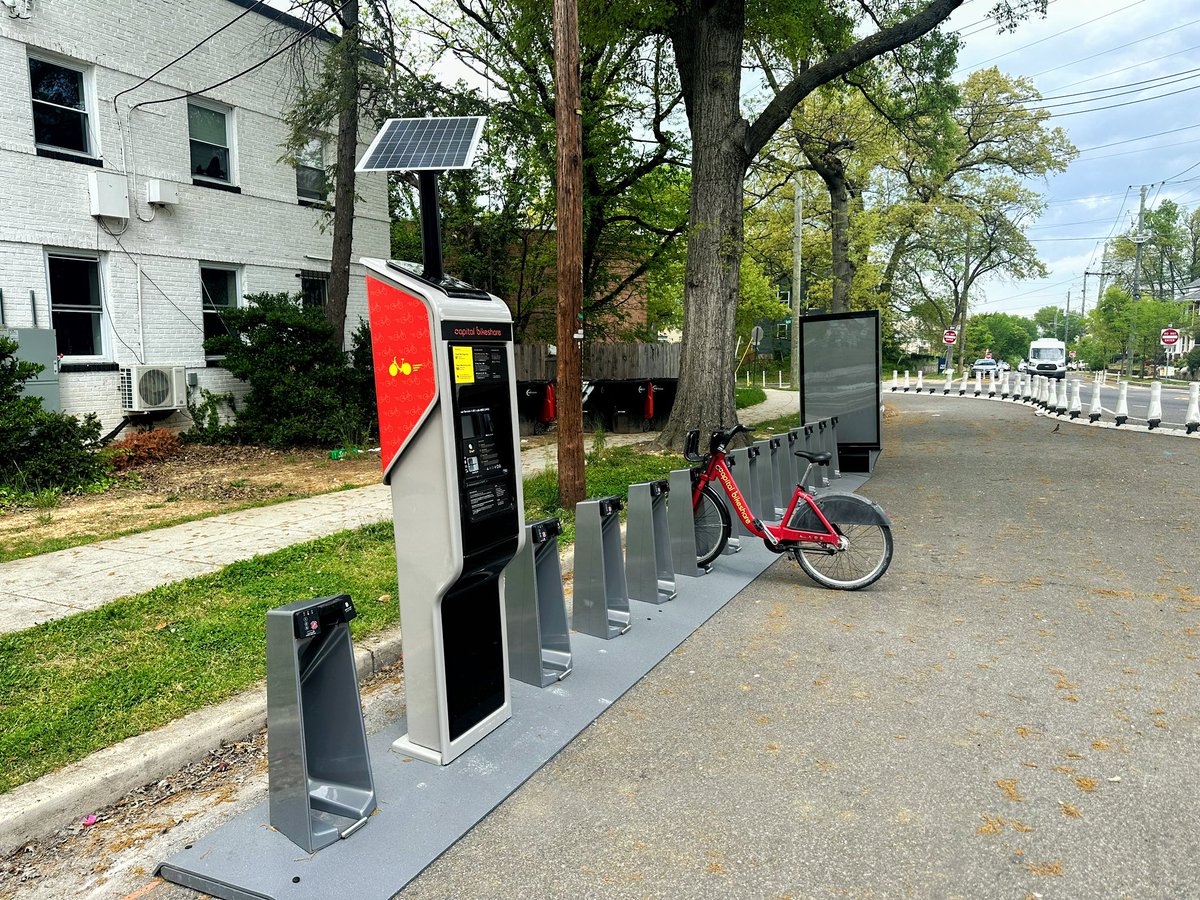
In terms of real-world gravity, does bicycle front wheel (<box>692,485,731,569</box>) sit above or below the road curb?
above

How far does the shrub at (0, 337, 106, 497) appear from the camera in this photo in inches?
339

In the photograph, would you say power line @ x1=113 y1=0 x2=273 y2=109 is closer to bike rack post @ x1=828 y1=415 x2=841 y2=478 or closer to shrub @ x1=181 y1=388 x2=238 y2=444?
shrub @ x1=181 y1=388 x2=238 y2=444

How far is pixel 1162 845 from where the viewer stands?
9.00ft

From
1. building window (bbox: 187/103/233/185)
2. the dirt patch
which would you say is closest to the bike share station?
the dirt patch

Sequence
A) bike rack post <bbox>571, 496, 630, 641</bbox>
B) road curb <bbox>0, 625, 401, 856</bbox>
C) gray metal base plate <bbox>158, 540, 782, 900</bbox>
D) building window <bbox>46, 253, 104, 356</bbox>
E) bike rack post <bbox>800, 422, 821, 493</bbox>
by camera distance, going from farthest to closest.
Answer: building window <bbox>46, 253, 104, 356</bbox> < bike rack post <bbox>800, 422, 821, 493</bbox> < bike rack post <bbox>571, 496, 630, 641</bbox> < road curb <bbox>0, 625, 401, 856</bbox> < gray metal base plate <bbox>158, 540, 782, 900</bbox>

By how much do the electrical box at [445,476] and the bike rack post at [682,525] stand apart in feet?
8.82

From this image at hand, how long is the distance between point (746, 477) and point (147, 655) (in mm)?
4868

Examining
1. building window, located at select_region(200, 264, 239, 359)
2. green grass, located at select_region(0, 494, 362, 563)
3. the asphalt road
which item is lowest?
the asphalt road

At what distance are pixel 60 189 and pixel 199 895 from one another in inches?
467

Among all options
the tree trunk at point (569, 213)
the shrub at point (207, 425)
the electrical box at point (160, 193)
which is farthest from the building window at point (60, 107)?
the tree trunk at point (569, 213)

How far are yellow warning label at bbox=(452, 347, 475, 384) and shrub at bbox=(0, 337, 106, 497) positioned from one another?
25.4ft

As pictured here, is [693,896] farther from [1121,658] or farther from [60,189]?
[60,189]

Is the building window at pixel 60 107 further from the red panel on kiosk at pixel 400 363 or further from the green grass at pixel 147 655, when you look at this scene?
the red panel on kiosk at pixel 400 363

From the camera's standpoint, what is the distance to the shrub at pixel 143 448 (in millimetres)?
10662
